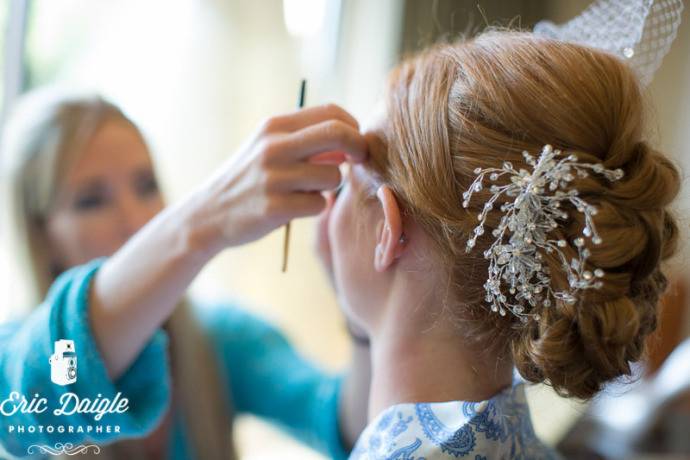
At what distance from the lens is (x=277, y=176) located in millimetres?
712

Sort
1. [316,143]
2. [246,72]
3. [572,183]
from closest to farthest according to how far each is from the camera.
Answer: [572,183]
[316,143]
[246,72]

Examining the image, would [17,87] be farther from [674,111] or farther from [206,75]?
[674,111]

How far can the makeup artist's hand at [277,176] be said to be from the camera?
71cm

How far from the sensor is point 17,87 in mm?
861

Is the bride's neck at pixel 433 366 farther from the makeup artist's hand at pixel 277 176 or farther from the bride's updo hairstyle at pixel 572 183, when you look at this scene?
the makeup artist's hand at pixel 277 176

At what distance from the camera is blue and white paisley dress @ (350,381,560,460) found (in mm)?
659

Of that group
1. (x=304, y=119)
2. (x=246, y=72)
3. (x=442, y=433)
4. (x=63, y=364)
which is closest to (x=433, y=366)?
(x=442, y=433)

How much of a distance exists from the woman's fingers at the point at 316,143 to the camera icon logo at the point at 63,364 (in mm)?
318

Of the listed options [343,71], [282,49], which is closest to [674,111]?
[343,71]

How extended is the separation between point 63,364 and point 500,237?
504 mm

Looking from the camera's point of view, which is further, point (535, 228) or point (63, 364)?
point (63, 364)

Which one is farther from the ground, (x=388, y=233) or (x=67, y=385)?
(x=388, y=233)

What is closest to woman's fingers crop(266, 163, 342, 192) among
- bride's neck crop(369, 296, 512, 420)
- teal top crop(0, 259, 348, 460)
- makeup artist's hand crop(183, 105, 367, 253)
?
makeup artist's hand crop(183, 105, 367, 253)

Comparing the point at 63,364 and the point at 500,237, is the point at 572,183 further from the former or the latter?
the point at 63,364
